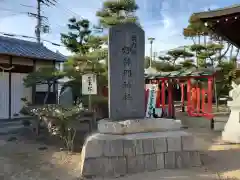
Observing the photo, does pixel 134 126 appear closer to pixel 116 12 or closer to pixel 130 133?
pixel 130 133

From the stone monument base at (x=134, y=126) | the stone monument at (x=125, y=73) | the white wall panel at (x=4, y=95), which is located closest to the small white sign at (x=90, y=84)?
the stone monument at (x=125, y=73)

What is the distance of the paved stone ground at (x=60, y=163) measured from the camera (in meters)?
4.95

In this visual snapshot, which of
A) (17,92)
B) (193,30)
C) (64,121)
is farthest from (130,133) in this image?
(193,30)

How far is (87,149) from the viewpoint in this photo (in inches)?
194

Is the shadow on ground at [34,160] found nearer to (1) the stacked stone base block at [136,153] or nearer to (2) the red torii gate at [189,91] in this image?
(1) the stacked stone base block at [136,153]

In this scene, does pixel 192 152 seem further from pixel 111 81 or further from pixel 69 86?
pixel 69 86

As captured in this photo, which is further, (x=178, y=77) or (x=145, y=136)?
(x=178, y=77)

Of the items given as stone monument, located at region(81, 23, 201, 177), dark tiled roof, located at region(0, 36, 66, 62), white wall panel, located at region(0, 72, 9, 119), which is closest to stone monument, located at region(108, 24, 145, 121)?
stone monument, located at region(81, 23, 201, 177)

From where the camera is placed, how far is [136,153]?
5129 millimetres

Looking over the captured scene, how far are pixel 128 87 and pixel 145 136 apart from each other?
1049 mm

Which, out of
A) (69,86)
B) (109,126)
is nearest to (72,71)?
(69,86)

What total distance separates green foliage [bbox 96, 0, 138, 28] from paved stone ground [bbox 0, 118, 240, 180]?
16.6 ft

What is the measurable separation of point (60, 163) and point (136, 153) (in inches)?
65.8

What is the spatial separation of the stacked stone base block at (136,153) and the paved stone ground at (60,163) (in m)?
0.20
